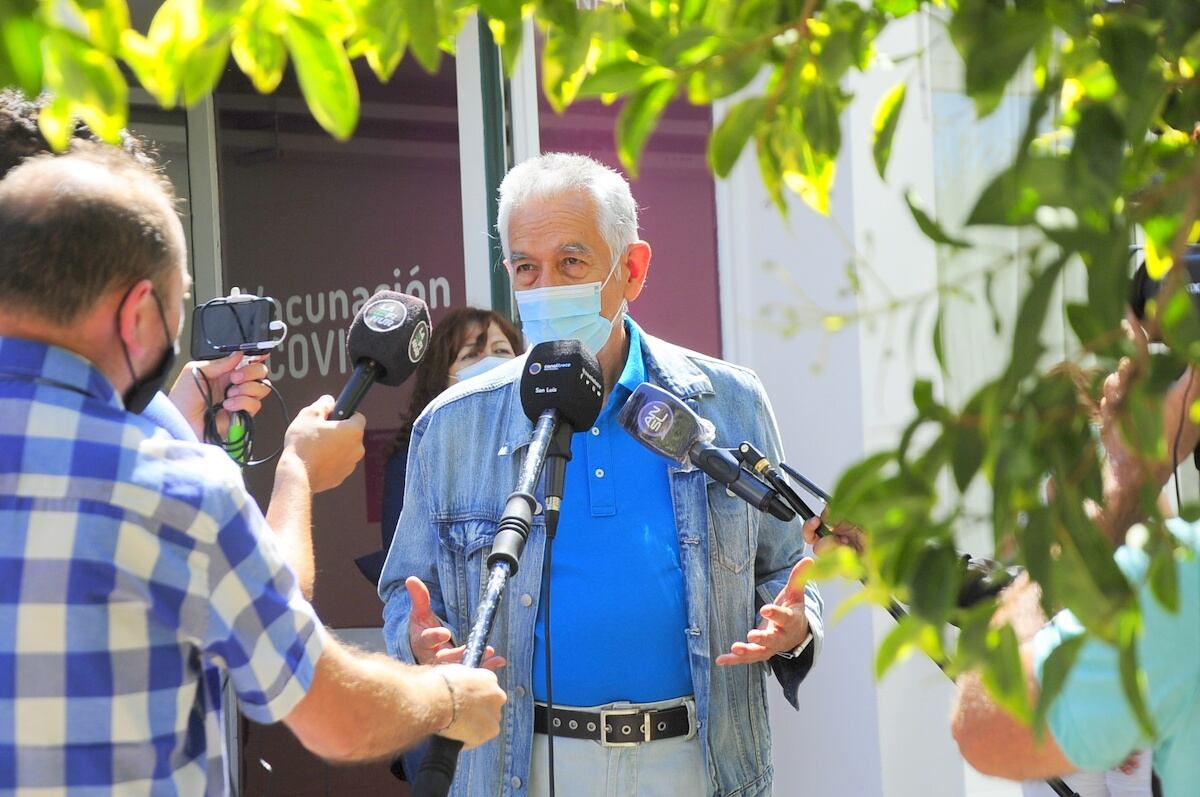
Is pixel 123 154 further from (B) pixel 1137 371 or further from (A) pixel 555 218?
(B) pixel 1137 371

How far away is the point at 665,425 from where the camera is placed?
2609mm

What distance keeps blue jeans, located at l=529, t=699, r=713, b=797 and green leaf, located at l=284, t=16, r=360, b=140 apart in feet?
6.59

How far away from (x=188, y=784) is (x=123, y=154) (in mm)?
875

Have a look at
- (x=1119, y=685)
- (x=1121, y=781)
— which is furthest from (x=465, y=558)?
(x=1119, y=685)

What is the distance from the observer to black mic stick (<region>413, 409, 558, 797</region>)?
6.20 feet

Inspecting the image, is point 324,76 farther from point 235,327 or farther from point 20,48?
point 235,327

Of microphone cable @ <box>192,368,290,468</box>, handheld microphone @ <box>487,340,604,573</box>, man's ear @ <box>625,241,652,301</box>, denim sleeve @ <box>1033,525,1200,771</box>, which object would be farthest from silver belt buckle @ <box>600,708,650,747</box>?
denim sleeve @ <box>1033,525,1200,771</box>

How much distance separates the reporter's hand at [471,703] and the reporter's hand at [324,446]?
1.75 ft

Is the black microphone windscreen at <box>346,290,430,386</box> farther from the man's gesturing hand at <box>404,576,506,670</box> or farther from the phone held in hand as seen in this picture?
the man's gesturing hand at <box>404,576,506,670</box>

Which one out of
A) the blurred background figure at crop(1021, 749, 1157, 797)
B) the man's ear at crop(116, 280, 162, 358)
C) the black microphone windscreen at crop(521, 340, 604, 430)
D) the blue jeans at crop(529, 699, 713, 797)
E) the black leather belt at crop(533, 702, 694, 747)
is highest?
the man's ear at crop(116, 280, 162, 358)

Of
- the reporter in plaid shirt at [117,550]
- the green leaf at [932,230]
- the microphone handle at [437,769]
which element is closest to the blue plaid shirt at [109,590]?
the reporter in plaid shirt at [117,550]

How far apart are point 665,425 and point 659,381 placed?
53cm

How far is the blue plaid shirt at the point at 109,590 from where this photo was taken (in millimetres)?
1734

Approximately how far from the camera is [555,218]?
10.3 feet
